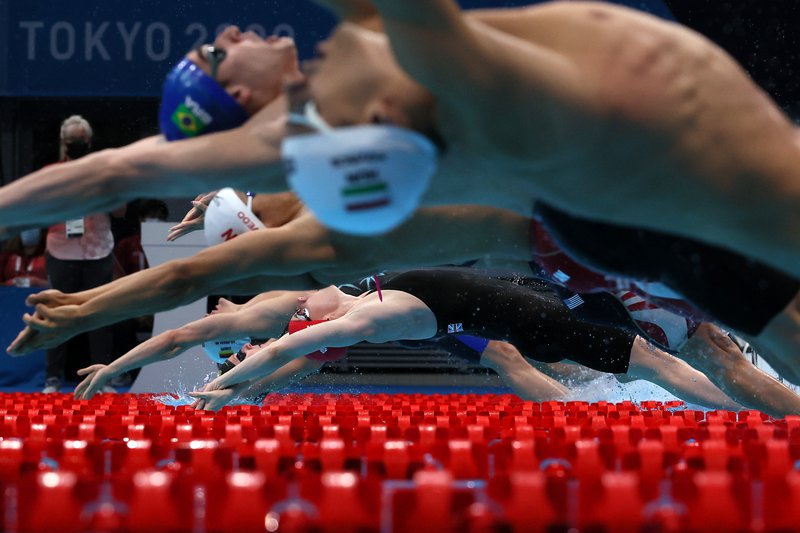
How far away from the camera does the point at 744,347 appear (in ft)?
25.0

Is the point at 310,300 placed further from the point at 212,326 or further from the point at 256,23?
the point at 256,23

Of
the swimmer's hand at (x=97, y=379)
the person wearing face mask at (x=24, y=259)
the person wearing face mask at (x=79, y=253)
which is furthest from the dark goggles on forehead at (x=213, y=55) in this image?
the person wearing face mask at (x=24, y=259)

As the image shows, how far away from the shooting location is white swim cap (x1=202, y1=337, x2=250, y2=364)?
5236 millimetres

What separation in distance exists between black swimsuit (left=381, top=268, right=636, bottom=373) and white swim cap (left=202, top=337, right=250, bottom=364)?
918 mm

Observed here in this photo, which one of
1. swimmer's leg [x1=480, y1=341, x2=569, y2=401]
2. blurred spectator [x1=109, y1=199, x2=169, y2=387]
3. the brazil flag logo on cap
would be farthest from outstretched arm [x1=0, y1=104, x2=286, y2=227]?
blurred spectator [x1=109, y1=199, x2=169, y2=387]

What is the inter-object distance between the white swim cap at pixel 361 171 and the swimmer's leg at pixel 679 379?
3.28 metres

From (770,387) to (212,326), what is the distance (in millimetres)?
2553

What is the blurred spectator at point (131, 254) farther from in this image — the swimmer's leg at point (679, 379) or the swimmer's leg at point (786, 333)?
the swimmer's leg at point (786, 333)

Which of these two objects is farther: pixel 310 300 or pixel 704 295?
pixel 310 300

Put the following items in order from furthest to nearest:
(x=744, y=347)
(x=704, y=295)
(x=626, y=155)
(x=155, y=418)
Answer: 1. (x=744, y=347)
2. (x=155, y=418)
3. (x=704, y=295)
4. (x=626, y=155)

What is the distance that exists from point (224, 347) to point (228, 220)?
1405 millimetres

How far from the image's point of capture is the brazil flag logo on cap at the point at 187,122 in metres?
2.35

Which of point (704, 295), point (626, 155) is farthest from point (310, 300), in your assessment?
point (626, 155)

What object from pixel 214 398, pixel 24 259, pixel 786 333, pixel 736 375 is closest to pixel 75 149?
pixel 214 398
